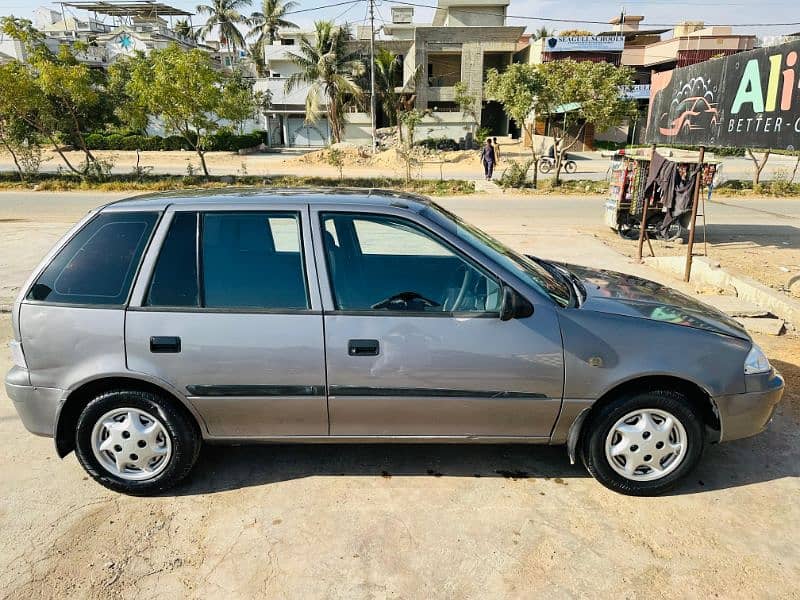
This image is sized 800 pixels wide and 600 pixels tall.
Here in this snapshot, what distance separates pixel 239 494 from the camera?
3.32 meters

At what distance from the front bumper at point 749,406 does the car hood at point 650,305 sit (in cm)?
28

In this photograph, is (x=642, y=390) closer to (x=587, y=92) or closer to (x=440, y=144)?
(x=587, y=92)

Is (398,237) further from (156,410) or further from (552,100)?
(552,100)

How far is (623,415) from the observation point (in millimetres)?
3172

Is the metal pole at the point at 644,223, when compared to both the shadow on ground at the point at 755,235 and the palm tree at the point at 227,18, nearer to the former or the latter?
the shadow on ground at the point at 755,235

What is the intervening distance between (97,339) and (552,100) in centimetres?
1881

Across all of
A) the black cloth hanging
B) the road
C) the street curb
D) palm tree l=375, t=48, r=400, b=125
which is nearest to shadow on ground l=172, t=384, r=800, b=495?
the street curb

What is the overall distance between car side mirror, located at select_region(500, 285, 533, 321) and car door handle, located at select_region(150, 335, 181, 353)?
1.76 meters

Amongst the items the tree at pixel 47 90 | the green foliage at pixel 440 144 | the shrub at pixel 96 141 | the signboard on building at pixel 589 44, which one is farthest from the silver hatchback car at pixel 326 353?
the signboard on building at pixel 589 44

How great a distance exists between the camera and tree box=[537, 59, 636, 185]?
18484 mm

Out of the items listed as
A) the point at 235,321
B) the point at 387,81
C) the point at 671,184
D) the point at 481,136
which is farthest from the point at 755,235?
the point at 387,81

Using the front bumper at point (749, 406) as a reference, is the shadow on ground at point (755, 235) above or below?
below

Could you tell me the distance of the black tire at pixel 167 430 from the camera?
10.4ft

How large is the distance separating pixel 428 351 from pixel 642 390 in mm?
1237
